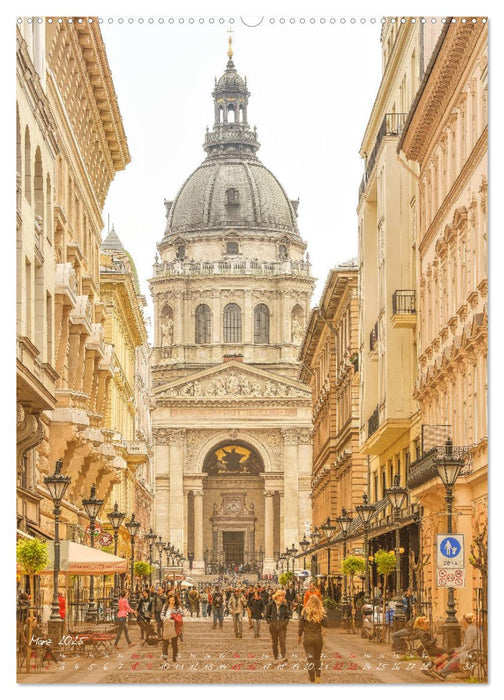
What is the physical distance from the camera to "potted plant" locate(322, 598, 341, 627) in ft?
173

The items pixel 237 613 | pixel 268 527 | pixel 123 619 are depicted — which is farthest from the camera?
pixel 268 527

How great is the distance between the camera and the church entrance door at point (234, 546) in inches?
7018

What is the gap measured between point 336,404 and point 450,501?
56851 mm

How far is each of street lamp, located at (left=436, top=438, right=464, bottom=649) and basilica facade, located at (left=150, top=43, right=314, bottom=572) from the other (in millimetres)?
133172

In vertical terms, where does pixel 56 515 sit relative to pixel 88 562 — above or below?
above

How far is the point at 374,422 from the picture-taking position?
5325 centimetres

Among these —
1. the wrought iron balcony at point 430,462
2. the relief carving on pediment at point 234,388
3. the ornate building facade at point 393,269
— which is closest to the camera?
the wrought iron balcony at point 430,462

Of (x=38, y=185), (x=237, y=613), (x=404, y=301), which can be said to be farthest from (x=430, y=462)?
(x=237, y=613)

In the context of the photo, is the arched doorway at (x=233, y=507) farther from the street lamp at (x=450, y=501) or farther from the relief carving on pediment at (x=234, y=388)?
the street lamp at (x=450, y=501)

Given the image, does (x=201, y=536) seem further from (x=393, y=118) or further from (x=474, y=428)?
(x=474, y=428)

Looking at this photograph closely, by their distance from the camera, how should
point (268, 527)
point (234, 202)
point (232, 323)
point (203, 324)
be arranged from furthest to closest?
point (232, 323), point (203, 324), point (234, 202), point (268, 527)

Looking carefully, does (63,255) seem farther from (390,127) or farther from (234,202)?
(234,202)

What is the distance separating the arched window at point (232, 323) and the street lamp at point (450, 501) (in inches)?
5776

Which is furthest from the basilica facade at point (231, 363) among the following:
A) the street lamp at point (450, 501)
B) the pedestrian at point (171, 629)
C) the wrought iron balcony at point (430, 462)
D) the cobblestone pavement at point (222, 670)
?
the cobblestone pavement at point (222, 670)
